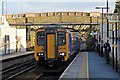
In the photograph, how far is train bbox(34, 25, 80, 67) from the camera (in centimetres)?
2386

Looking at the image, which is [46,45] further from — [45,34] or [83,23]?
[83,23]

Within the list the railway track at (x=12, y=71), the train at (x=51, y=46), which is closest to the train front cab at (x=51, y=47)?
the train at (x=51, y=46)

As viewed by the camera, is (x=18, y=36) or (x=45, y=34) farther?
(x=18, y=36)

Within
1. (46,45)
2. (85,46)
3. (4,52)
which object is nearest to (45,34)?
(46,45)

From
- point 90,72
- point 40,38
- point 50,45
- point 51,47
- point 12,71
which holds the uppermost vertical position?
point 40,38

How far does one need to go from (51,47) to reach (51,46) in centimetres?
8

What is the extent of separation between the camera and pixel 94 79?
58.3 feet

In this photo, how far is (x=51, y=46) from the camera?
24.2m

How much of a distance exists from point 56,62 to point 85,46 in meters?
55.3

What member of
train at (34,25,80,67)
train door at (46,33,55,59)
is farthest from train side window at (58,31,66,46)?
train door at (46,33,55,59)

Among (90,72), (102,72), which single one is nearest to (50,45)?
(90,72)

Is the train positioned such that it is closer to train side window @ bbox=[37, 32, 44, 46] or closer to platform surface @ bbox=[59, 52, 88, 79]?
train side window @ bbox=[37, 32, 44, 46]

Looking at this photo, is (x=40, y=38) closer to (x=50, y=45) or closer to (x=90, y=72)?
(x=50, y=45)

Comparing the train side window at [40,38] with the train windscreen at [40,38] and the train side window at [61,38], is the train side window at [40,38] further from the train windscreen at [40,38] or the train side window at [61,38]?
the train side window at [61,38]
